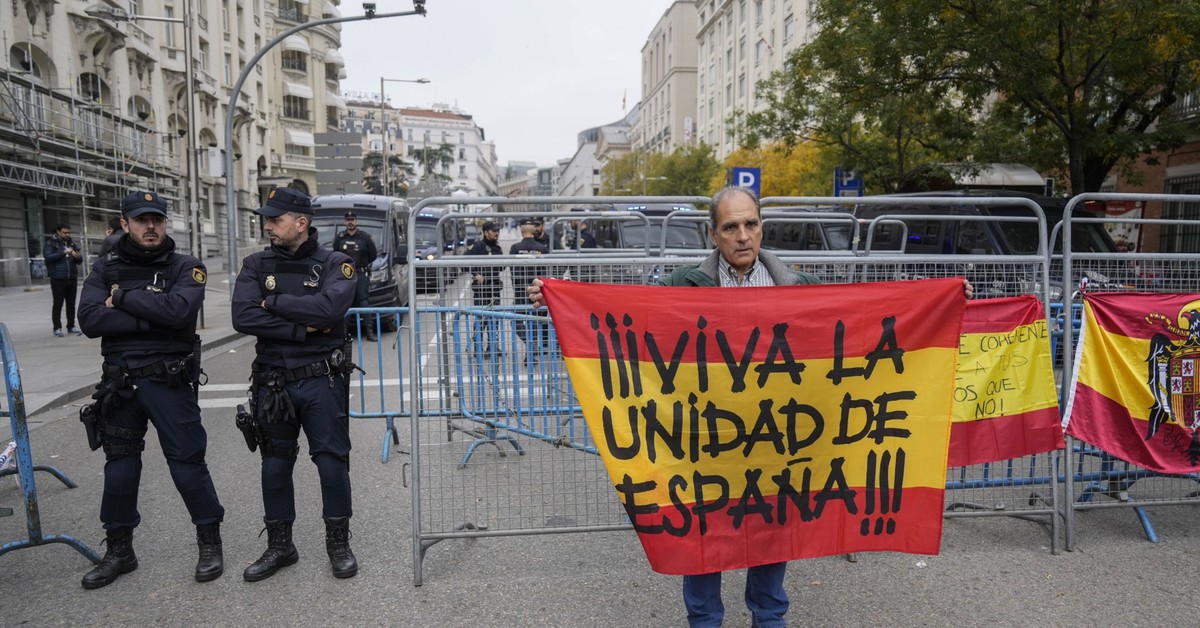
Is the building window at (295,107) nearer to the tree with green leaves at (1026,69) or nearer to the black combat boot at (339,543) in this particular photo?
the tree with green leaves at (1026,69)

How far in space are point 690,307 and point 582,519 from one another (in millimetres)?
2159

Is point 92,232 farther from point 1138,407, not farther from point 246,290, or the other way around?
point 1138,407

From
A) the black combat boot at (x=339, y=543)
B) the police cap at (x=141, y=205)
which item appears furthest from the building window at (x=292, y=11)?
the black combat boot at (x=339, y=543)

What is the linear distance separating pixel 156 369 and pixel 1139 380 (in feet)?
16.9

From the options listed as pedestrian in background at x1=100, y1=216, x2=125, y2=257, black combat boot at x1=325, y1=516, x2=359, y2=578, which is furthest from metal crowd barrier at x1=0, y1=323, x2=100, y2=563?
black combat boot at x1=325, y1=516, x2=359, y2=578

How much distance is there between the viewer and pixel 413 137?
155000mm

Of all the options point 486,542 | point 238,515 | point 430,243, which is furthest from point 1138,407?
point 430,243

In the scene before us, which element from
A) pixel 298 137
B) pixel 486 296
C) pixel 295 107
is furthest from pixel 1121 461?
pixel 295 107

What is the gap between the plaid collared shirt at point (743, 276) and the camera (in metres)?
3.35

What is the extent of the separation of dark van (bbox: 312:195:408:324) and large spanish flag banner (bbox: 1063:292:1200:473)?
11708 mm

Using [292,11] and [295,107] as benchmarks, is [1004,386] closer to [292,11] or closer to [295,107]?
[295,107]

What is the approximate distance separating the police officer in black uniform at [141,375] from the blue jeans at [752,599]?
2533 mm

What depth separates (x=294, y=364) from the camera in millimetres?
4043

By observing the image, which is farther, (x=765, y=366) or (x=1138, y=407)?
(x=1138, y=407)
